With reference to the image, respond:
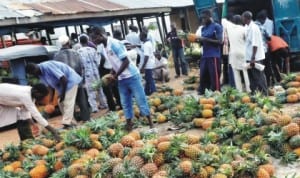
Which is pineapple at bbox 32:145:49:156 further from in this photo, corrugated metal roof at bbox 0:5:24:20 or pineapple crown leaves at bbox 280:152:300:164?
corrugated metal roof at bbox 0:5:24:20

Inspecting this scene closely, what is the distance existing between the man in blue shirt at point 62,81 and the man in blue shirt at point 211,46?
2446mm

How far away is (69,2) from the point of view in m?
14.3

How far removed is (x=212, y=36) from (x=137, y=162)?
463 cm

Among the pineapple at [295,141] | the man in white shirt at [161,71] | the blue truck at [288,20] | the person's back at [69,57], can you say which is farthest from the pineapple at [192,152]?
the man in white shirt at [161,71]

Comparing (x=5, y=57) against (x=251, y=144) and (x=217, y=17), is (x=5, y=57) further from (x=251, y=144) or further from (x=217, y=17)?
(x=251, y=144)

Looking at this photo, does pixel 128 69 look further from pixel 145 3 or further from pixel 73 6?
pixel 145 3

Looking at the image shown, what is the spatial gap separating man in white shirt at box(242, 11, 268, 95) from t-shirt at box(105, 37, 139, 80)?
242 centimetres

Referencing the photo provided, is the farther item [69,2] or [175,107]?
[69,2]

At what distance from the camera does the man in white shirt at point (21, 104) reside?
5961 mm

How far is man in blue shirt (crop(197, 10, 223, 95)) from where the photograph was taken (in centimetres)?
832

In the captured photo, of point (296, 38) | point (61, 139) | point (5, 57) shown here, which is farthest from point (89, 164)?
point (296, 38)

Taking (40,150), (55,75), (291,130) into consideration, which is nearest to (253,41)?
(291,130)

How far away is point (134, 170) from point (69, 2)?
11.1m

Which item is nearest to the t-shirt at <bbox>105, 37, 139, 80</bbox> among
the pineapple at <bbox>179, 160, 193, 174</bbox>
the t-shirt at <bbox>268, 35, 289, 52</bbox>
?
the pineapple at <bbox>179, 160, 193, 174</bbox>
